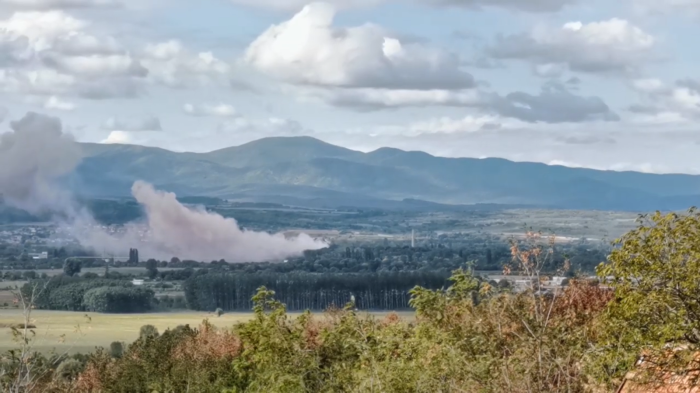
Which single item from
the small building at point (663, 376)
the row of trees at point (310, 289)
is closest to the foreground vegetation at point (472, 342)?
the small building at point (663, 376)

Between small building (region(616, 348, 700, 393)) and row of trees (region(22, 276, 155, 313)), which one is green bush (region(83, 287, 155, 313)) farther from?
small building (region(616, 348, 700, 393))

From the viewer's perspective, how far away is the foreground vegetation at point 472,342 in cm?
1794

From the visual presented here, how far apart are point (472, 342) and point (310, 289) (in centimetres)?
10382

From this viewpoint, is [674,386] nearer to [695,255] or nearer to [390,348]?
[695,255]

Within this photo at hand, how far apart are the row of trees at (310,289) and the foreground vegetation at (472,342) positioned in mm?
76237

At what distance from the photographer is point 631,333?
59.4 feet

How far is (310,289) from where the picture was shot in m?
130

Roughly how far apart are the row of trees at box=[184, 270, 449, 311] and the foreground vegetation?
76237 millimetres

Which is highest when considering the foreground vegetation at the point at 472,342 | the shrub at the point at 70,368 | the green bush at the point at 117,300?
the foreground vegetation at the point at 472,342

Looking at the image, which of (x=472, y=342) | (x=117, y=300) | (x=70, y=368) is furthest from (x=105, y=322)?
(x=472, y=342)

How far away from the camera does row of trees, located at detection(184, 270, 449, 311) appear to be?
123m

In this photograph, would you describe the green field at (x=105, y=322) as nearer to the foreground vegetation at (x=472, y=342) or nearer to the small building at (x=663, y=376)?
the foreground vegetation at (x=472, y=342)

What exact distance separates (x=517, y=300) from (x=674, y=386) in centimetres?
591

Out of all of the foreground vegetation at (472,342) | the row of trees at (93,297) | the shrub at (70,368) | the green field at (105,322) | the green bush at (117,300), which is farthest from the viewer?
the green bush at (117,300)
